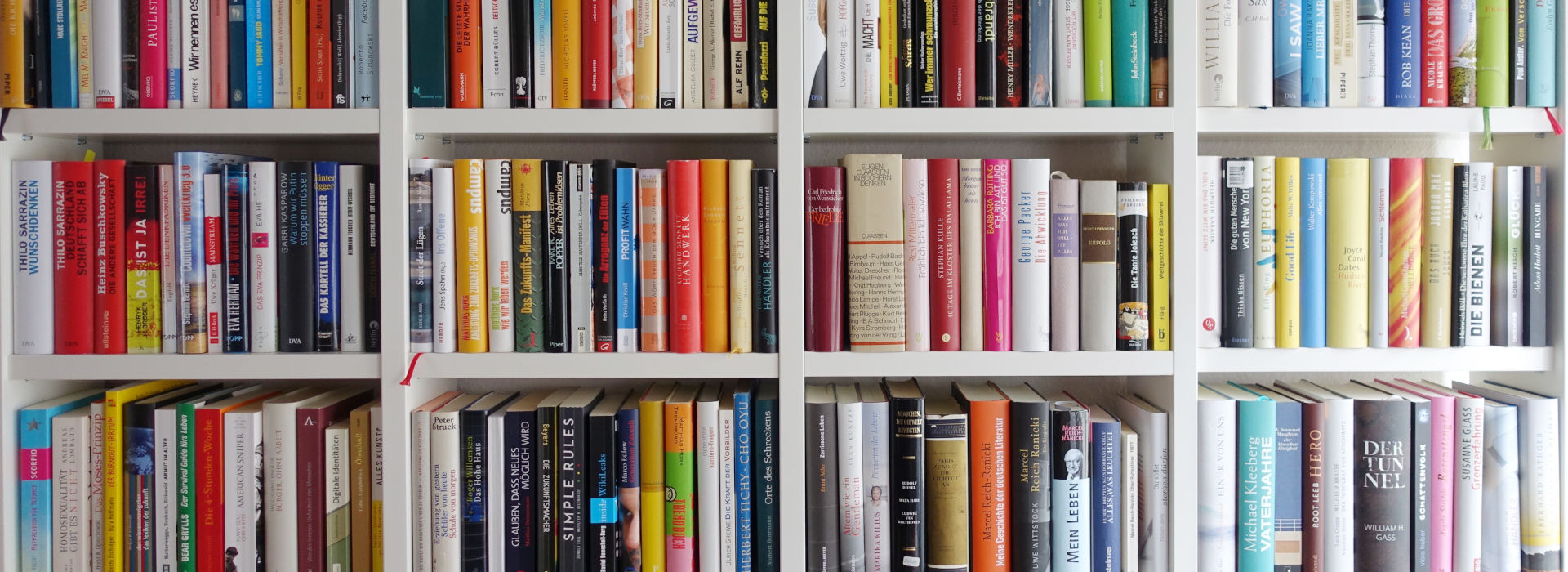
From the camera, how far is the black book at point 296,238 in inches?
43.1

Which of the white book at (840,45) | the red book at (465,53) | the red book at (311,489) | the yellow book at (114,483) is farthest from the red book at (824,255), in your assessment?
the yellow book at (114,483)

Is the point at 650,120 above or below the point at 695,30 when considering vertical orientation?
below

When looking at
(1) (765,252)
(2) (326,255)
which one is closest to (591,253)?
(1) (765,252)

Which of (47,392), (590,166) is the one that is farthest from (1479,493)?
(47,392)

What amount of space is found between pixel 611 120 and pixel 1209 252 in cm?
77

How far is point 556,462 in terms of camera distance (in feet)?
3.67

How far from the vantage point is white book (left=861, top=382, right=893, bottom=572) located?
3.65 ft


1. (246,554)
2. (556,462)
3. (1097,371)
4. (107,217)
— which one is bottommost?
(246,554)

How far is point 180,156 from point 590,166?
0.52 metres

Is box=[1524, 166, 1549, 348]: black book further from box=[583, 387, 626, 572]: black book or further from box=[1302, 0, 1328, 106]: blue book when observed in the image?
box=[583, 387, 626, 572]: black book

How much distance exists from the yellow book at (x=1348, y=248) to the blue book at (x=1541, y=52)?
0.22 meters

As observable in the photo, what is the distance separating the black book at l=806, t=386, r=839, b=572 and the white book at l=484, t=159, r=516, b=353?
0.40 metres

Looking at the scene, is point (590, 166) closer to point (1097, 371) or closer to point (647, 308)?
point (647, 308)

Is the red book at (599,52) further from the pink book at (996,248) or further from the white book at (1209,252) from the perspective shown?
the white book at (1209,252)
